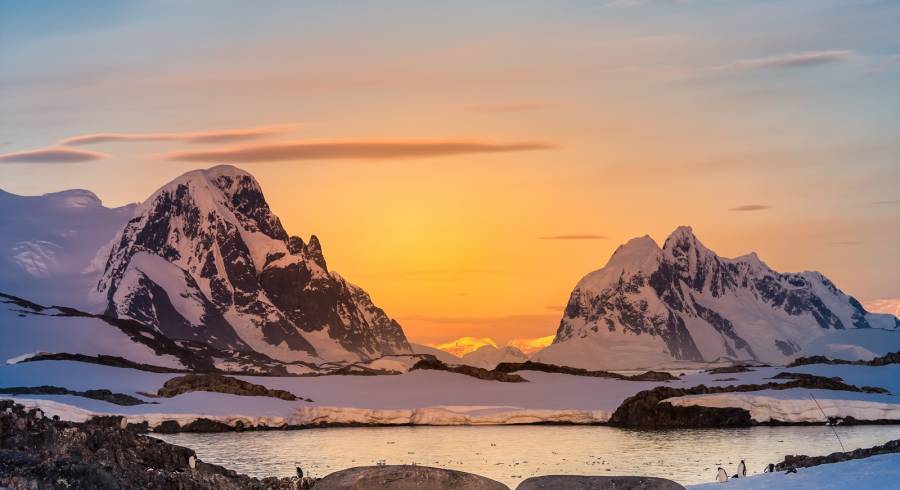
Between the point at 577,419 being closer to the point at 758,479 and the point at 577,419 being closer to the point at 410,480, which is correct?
the point at 758,479

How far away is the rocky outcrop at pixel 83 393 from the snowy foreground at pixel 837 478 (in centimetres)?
5516

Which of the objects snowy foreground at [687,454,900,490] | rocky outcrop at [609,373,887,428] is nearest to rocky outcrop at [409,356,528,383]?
rocky outcrop at [609,373,887,428]

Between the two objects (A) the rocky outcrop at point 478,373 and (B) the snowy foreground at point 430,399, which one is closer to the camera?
(B) the snowy foreground at point 430,399

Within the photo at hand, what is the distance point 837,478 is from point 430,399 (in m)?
61.6

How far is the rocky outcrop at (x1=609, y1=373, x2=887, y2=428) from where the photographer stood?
80.9 m

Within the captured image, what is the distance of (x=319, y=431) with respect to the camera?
3211 inches

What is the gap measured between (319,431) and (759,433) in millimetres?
27144

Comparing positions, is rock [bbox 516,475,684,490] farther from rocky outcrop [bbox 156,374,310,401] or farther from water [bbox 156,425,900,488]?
rocky outcrop [bbox 156,374,310,401]

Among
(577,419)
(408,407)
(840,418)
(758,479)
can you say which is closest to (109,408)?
(408,407)

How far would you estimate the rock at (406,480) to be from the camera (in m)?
25.4

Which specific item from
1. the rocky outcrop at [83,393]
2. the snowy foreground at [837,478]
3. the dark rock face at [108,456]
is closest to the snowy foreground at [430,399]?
the rocky outcrop at [83,393]

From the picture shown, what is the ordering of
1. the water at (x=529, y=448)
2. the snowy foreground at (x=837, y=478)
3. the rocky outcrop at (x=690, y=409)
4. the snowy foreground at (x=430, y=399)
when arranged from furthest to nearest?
the rocky outcrop at (x=690, y=409)
the snowy foreground at (x=430, y=399)
the water at (x=529, y=448)
the snowy foreground at (x=837, y=478)

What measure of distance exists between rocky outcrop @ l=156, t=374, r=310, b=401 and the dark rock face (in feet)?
169

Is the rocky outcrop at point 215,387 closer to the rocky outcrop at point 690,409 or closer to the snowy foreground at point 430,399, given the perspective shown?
the snowy foreground at point 430,399
